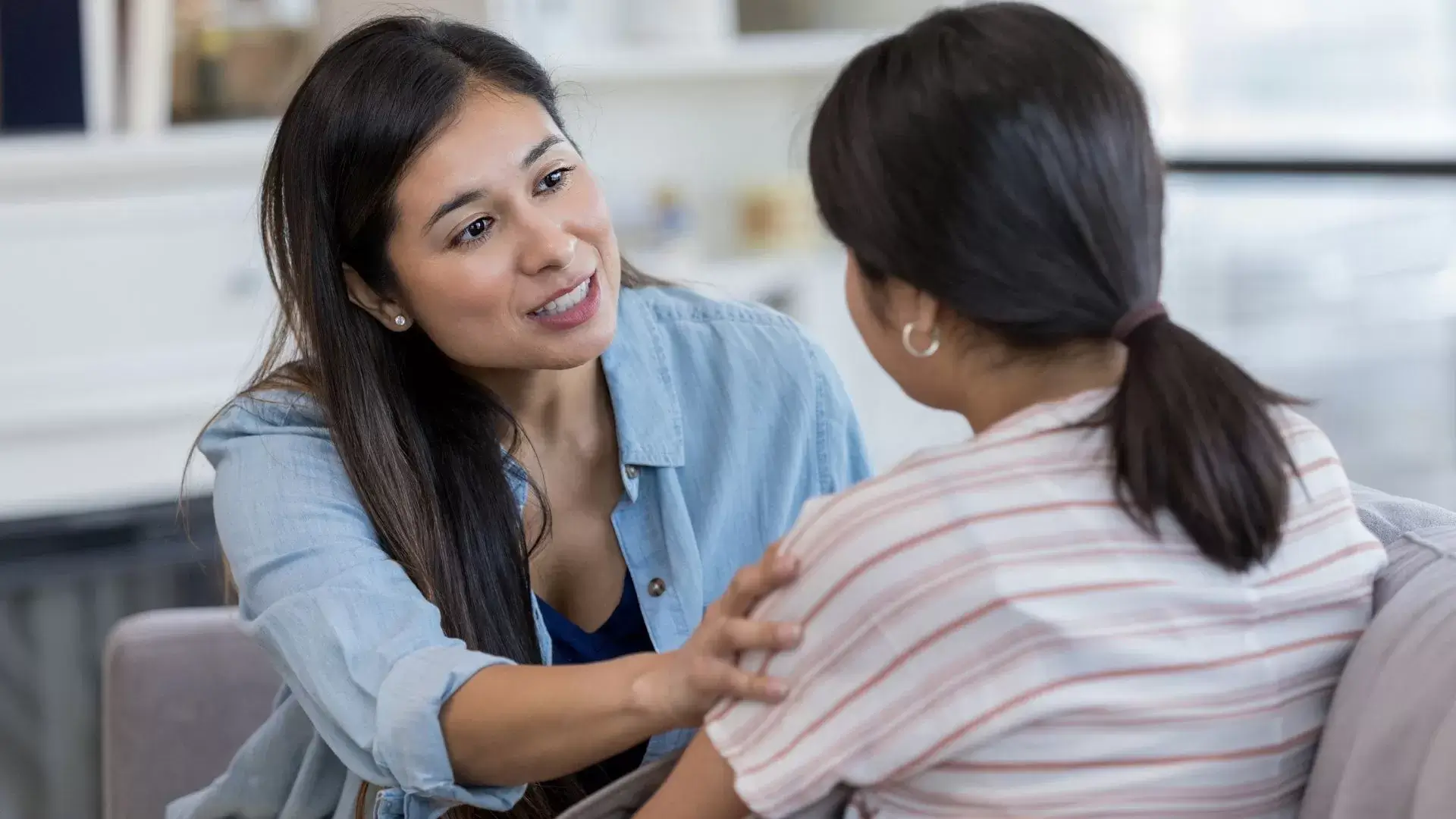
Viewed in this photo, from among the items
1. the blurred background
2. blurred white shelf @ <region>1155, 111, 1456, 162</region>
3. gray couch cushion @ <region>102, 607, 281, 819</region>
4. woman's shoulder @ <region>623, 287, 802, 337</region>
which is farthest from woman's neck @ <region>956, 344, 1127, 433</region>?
blurred white shelf @ <region>1155, 111, 1456, 162</region>

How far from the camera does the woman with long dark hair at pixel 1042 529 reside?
0.85 m

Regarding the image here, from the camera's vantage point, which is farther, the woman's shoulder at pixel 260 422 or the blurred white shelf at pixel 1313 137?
the blurred white shelf at pixel 1313 137

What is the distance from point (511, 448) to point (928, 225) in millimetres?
650

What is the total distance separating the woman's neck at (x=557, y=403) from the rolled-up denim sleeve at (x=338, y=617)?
23 centimetres

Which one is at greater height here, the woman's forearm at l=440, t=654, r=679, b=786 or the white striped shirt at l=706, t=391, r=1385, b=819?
the white striped shirt at l=706, t=391, r=1385, b=819

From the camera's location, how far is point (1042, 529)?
853mm

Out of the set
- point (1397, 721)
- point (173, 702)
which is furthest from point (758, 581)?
point (173, 702)

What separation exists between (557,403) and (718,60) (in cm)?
149

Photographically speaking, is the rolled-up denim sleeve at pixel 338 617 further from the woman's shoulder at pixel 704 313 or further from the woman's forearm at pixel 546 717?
the woman's shoulder at pixel 704 313

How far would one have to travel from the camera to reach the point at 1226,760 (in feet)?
2.92

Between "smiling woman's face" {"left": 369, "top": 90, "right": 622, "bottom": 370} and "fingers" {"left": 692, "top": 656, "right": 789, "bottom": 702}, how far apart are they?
1.54 feet

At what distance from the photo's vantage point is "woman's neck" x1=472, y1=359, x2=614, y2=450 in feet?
4.87

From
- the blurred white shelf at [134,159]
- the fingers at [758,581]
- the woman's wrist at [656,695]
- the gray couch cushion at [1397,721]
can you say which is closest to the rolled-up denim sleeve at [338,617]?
the woman's wrist at [656,695]

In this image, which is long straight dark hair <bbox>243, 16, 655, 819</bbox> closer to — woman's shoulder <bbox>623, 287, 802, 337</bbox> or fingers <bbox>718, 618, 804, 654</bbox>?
woman's shoulder <bbox>623, 287, 802, 337</bbox>
